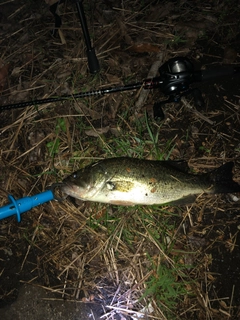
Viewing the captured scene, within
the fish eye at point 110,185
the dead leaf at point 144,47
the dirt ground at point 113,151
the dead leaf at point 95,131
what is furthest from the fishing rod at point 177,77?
the fish eye at point 110,185

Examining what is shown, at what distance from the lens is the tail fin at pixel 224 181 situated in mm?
2928

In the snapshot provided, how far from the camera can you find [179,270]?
301cm

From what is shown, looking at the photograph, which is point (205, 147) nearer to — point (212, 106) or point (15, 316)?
point (212, 106)

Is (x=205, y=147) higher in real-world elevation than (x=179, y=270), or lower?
higher

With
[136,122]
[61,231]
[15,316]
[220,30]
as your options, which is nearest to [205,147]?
[136,122]

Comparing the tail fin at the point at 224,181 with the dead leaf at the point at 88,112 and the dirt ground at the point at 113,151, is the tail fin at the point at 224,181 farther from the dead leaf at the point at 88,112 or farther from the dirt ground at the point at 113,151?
the dead leaf at the point at 88,112

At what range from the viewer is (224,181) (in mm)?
2941

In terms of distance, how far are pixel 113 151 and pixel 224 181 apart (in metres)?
1.38

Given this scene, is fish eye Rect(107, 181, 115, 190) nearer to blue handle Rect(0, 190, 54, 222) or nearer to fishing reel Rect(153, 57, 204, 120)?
blue handle Rect(0, 190, 54, 222)

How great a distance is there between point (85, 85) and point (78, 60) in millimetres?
410

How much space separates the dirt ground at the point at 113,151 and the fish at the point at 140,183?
0.32m

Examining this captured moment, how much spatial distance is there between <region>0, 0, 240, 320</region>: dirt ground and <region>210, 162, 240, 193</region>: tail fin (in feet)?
0.98

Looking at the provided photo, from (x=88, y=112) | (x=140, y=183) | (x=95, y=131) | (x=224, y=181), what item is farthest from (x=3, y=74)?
(x=224, y=181)

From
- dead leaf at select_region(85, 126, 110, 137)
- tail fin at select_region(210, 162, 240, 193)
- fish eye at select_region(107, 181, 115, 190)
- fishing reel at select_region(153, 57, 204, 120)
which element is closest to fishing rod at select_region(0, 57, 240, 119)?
fishing reel at select_region(153, 57, 204, 120)
